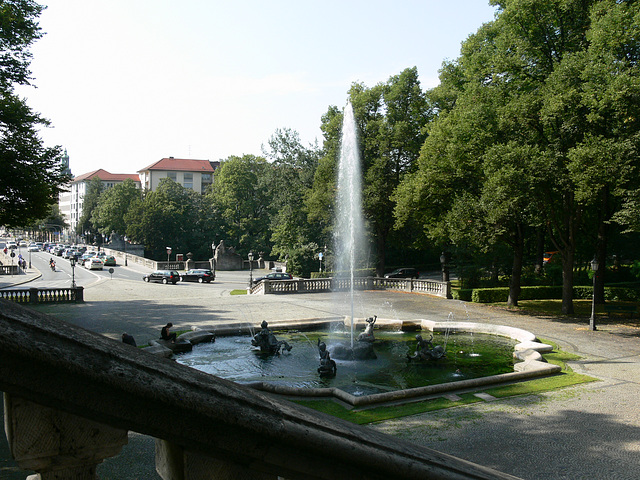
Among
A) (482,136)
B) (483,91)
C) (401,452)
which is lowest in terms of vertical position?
(401,452)

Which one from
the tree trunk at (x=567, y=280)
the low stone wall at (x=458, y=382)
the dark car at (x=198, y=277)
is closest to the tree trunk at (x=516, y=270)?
the tree trunk at (x=567, y=280)

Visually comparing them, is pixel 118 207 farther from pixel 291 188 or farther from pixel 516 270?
pixel 516 270

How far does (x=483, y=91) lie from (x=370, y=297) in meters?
15.8

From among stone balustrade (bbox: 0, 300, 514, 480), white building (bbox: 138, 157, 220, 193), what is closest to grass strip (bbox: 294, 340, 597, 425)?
stone balustrade (bbox: 0, 300, 514, 480)

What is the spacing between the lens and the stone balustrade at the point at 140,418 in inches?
62.3

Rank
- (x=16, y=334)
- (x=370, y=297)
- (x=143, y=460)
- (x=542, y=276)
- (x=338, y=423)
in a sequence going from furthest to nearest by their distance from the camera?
(x=542, y=276), (x=370, y=297), (x=143, y=460), (x=338, y=423), (x=16, y=334)

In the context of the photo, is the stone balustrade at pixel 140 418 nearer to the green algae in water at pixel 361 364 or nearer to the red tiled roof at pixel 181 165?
the green algae in water at pixel 361 364

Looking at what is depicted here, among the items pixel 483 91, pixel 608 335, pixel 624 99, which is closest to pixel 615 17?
pixel 624 99

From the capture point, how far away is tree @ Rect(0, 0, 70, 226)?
79.3 feet

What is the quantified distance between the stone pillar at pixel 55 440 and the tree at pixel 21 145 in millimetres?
25508

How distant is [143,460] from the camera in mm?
8820

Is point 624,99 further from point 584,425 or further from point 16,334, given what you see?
point 16,334

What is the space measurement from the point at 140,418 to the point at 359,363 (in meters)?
16.1

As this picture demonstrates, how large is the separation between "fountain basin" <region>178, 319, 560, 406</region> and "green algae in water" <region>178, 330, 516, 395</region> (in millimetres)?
31
